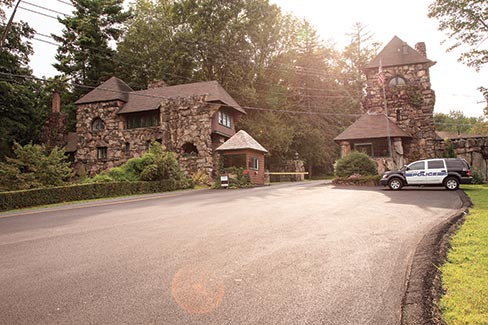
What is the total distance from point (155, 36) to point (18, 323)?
157 feet

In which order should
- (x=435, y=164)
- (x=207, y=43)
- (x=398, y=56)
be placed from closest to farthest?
(x=435, y=164) < (x=398, y=56) < (x=207, y=43)

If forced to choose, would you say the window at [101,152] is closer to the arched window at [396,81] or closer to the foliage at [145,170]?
the foliage at [145,170]

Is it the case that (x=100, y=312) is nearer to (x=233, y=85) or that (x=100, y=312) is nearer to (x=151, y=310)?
(x=151, y=310)

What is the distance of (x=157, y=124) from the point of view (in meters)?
35.1

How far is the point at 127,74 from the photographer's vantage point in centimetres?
4881

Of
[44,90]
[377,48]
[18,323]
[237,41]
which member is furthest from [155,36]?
[18,323]

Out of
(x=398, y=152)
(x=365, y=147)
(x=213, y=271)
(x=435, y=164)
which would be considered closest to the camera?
(x=213, y=271)

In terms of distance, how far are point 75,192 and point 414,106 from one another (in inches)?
1209

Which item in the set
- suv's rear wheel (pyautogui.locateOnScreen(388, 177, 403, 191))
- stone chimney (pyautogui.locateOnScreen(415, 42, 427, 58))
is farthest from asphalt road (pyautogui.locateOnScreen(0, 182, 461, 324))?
stone chimney (pyautogui.locateOnScreen(415, 42, 427, 58))

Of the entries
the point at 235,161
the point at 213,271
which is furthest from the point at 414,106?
the point at 213,271

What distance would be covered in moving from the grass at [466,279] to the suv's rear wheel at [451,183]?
13.0m

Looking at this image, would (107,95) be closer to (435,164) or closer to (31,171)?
(31,171)

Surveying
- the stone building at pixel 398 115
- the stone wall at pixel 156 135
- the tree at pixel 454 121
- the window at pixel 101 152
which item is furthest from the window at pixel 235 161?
the tree at pixel 454 121

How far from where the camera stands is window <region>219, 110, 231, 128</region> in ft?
111
